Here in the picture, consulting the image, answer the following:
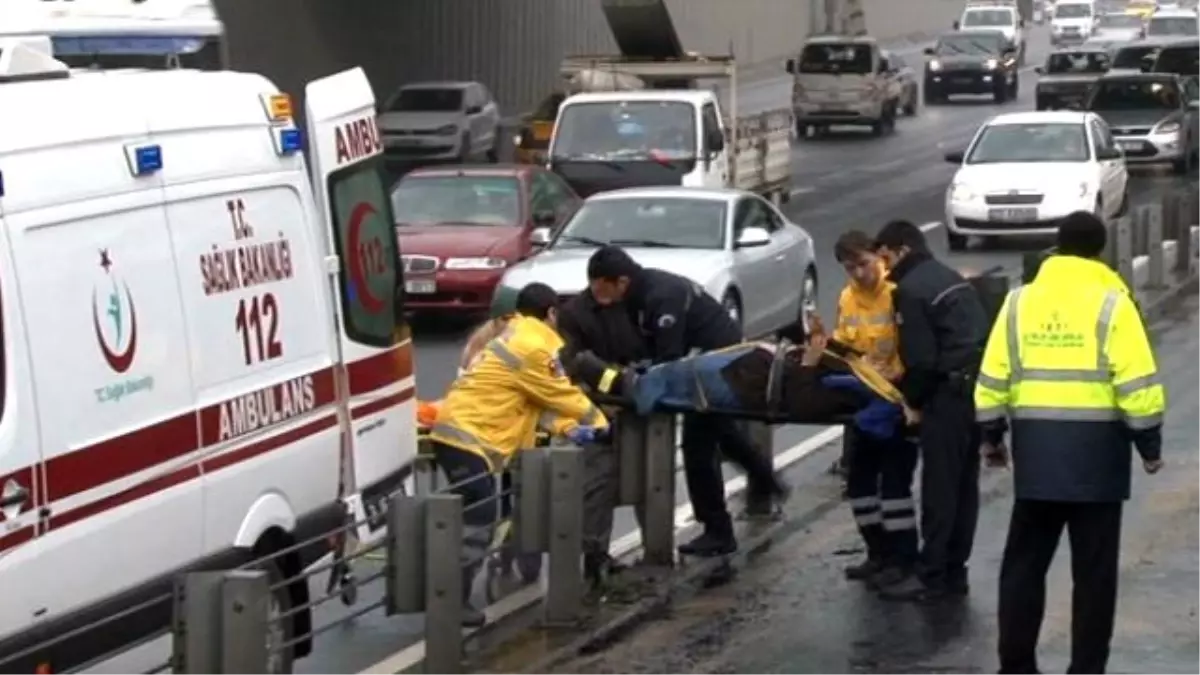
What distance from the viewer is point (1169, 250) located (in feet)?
82.3

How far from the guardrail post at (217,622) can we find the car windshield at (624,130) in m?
20.2

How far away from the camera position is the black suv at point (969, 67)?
61625mm

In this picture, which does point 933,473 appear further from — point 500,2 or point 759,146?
point 500,2

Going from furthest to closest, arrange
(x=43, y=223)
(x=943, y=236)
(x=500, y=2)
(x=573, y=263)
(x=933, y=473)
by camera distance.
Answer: (x=500, y=2) → (x=943, y=236) → (x=573, y=263) → (x=933, y=473) → (x=43, y=223)

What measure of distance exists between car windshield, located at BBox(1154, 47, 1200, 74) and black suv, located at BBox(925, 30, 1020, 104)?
36.5 ft

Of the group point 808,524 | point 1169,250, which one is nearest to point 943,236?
point 1169,250

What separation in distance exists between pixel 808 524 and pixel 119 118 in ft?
18.4

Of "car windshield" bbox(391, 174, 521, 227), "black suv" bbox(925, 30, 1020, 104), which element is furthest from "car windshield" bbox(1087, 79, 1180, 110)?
"black suv" bbox(925, 30, 1020, 104)

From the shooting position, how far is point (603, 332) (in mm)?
11695

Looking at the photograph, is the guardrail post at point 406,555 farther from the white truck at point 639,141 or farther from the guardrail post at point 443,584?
the white truck at point 639,141

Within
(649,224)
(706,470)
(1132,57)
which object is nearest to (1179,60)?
(1132,57)

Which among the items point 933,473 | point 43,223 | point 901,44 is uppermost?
point 43,223

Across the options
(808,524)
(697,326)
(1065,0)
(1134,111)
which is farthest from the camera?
(1065,0)

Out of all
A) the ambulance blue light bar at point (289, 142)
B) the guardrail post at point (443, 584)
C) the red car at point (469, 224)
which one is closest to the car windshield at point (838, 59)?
the red car at point (469, 224)
